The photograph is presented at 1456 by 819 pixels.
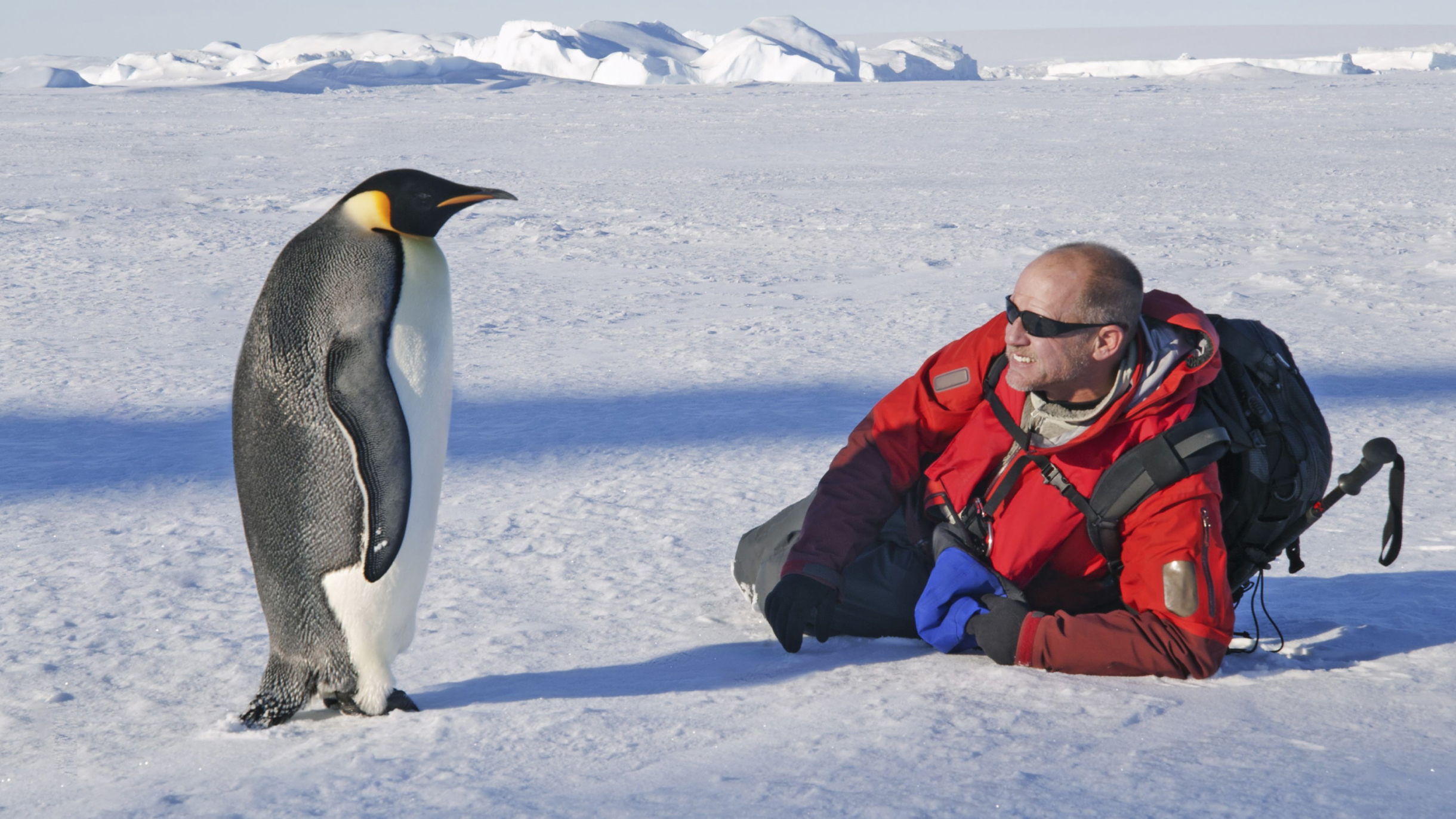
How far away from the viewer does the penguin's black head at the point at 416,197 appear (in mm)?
1442

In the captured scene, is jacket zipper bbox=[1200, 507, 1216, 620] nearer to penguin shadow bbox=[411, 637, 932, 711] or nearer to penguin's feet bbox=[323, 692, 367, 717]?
penguin shadow bbox=[411, 637, 932, 711]

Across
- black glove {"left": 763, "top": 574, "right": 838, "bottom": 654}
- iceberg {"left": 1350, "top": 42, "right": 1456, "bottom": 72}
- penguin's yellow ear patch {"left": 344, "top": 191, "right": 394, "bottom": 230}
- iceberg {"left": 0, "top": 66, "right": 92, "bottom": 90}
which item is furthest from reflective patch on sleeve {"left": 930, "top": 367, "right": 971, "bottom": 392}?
iceberg {"left": 1350, "top": 42, "right": 1456, "bottom": 72}

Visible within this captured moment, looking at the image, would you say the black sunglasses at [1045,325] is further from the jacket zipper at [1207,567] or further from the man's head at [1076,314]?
the jacket zipper at [1207,567]

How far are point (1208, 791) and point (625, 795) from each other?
56cm

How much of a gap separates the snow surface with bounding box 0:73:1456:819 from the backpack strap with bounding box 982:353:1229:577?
0.20 meters

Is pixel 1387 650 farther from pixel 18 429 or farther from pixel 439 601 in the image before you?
pixel 18 429

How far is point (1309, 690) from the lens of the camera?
4.65ft

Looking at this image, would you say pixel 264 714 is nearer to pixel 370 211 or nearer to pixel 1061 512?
pixel 370 211

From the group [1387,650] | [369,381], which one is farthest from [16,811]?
[1387,650]

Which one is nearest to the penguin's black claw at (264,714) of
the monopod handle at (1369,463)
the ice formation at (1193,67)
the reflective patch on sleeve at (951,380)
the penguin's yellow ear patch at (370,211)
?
the penguin's yellow ear patch at (370,211)

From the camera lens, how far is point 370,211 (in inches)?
57.5

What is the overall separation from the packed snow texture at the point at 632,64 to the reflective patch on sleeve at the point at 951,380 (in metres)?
21.2

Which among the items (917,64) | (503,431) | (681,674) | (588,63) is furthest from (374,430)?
(917,64)

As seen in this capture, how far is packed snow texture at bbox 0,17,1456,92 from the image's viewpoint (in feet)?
82.0
